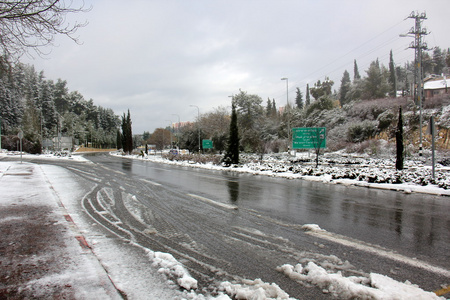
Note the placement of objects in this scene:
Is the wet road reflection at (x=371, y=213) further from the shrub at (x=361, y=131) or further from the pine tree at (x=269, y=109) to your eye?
the pine tree at (x=269, y=109)

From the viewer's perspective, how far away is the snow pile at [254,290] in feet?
9.45

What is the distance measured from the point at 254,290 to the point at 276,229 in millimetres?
2502

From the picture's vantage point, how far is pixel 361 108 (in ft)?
148

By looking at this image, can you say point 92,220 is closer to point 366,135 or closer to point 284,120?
point 366,135

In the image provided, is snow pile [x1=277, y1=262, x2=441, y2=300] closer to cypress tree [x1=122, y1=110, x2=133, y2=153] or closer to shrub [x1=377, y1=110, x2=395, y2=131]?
shrub [x1=377, y1=110, x2=395, y2=131]

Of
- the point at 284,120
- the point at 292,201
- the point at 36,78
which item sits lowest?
the point at 292,201

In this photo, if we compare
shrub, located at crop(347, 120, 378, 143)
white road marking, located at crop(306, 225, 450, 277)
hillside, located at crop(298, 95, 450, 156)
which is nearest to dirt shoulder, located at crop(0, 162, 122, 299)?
white road marking, located at crop(306, 225, 450, 277)

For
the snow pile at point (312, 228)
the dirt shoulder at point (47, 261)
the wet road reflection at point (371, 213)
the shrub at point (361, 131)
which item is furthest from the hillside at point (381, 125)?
the dirt shoulder at point (47, 261)

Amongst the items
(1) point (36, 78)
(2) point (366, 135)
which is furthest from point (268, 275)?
(1) point (36, 78)

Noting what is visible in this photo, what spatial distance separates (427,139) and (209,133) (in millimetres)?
36243

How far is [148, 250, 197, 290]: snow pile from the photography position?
315cm

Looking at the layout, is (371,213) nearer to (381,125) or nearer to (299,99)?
(381,125)

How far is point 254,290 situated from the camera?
297cm

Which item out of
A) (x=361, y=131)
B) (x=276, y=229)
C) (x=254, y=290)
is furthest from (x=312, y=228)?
(x=361, y=131)
